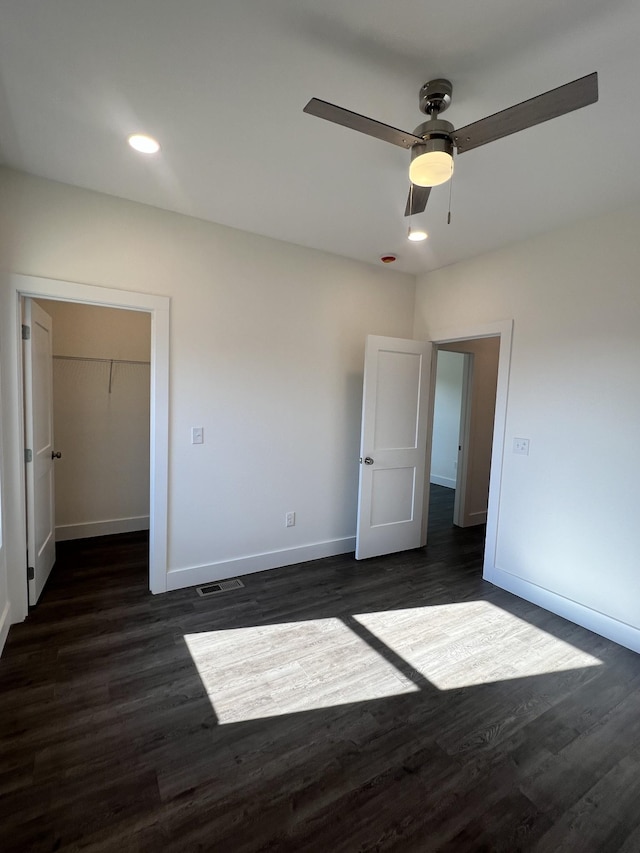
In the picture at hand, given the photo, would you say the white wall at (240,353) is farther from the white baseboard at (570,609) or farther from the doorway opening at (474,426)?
the white baseboard at (570,609)

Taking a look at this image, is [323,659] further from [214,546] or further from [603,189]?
[603,189]

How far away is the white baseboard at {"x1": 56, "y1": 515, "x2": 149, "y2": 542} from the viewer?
3941 mm

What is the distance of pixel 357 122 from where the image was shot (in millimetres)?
1402

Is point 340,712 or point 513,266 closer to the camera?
point 340,712

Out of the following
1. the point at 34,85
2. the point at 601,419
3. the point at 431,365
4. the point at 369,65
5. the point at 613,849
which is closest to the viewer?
the point at 613,849

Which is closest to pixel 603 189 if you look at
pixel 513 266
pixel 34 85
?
pixel 513 266

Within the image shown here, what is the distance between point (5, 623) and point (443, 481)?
6193 millimetres

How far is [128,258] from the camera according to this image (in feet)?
8.80

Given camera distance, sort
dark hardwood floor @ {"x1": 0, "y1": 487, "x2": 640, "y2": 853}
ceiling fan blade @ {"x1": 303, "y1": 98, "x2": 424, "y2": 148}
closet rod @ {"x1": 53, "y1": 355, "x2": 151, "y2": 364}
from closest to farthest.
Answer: ceiling fan blade @ {"x1": 303, "y1": 98, "x2": 424, "y2": 148} → dark hardwood floor @ {"x1": 0, "y1": 487, "x2": 640, "y2": 853} → closet rod @ {"x1": 53, "y1": 355, "x2": 151, "y2": 364}

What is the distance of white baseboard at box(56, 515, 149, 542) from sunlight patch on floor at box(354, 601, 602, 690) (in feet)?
9.02

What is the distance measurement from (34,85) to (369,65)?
138 centimetres

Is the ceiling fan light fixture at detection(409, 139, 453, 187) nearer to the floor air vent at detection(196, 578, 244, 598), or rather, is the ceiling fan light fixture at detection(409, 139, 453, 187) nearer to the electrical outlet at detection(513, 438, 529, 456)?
the electrical outlet at detection(513, 438, 529, 456)

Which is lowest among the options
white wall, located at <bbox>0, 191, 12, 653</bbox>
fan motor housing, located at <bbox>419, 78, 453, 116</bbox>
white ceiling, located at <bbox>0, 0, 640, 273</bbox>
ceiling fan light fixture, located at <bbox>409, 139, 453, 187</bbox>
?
white wall, located at <bbox>0, 191, 12, 653</bbox>

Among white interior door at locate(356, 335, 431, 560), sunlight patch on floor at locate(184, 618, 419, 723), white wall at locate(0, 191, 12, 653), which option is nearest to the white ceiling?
white wall at locate(0, 191, 12, 653)
